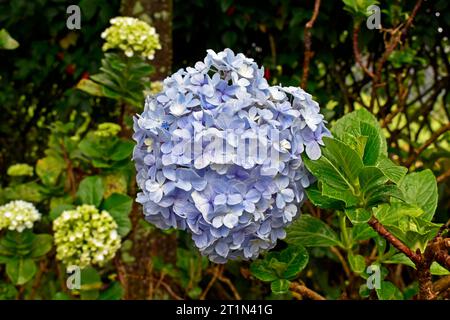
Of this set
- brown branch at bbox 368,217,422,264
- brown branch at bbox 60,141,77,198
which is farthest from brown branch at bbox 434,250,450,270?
brown branch at bbox 60,141,77,198

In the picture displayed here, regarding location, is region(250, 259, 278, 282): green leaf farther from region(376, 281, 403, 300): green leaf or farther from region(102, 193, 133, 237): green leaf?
region(102, 193, 133, 237): green leaf

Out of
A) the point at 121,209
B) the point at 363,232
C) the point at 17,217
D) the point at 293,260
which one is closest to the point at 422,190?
the point at 363,232

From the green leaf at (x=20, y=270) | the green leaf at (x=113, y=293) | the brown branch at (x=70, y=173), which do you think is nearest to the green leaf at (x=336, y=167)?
the green leaf at (x=113, y=293)

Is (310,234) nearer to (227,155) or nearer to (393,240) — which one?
(393,240)
